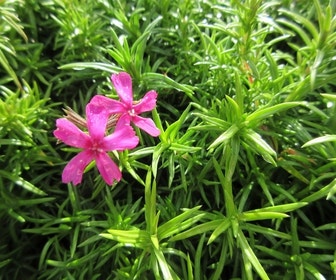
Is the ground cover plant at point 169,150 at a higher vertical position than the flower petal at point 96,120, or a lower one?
lower

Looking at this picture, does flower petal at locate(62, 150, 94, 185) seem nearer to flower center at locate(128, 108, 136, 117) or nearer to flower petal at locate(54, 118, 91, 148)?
flower petal at locate(54, 118, 91, 148)

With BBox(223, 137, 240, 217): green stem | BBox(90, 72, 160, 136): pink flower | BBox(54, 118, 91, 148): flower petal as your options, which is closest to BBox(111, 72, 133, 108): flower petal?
BBox(90, 72, 160, 136): pink flower

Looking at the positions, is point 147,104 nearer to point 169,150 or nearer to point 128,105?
point 128,105

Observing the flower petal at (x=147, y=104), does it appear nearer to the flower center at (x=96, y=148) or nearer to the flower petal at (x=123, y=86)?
the flower petal at (x=123, y=86)

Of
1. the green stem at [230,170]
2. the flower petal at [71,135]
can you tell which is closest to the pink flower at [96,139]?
the flower petal at [71,135]

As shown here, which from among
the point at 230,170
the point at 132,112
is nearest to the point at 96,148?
the point at 132,112

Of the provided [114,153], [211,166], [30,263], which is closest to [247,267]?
[211,166]
